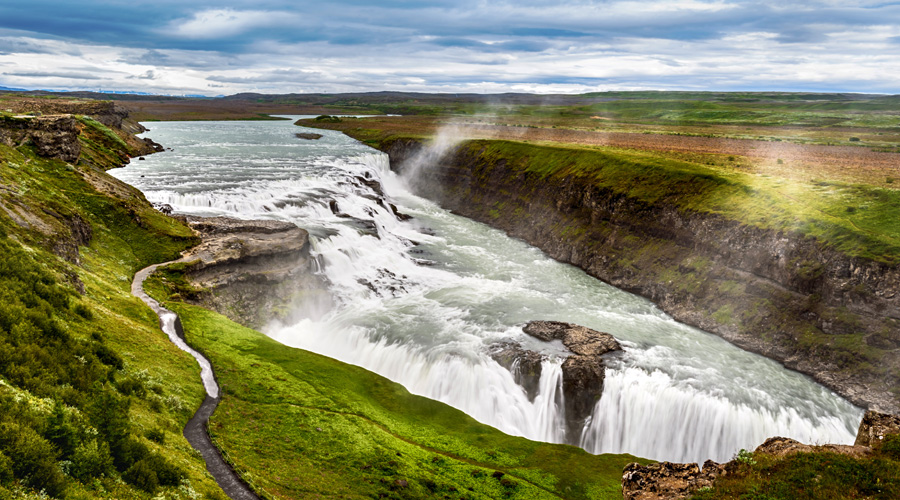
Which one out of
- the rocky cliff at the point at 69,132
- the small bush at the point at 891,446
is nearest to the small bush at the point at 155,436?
the small bush at the point at 891,446

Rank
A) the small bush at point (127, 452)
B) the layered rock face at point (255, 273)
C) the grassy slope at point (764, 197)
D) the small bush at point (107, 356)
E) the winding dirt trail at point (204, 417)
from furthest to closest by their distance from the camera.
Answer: the layered rock face at point (255, 273) < the grassy slope at point (764, 197) < the small bush at point (107, 356) < the winding dirt trail at point (204, 417) < the small bush at point (127, 452)

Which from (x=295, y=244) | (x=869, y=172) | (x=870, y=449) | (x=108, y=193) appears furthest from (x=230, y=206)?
(x=869, y=172)

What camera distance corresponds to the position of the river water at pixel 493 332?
27797 mm

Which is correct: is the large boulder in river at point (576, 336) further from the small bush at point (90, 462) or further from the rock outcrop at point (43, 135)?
the rock outcrop at point (43, 135)

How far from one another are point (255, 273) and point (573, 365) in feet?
81.9

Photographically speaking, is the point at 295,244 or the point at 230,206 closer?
the point at 295,244

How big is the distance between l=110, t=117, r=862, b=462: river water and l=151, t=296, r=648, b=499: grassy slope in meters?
3.35

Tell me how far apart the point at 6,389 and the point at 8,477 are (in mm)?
3186

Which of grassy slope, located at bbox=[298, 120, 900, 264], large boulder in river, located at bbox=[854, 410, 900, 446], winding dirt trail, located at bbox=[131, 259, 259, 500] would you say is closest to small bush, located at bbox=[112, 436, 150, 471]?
winding dirt trail, located at bbox=[131, 259, 259, 500]

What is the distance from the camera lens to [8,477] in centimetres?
926

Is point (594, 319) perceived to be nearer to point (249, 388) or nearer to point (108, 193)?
point (249, 388)

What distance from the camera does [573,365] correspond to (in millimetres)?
29547

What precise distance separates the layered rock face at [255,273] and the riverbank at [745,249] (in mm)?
29142

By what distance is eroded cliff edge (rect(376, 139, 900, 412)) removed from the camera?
30.8 metres
